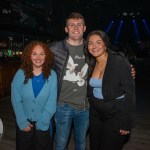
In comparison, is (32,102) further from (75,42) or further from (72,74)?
(75,42)

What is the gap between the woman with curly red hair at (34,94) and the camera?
268cm

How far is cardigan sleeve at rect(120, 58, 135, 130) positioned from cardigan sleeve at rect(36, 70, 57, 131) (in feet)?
2.48

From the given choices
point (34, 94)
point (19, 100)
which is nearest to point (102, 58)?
point (34, 94)

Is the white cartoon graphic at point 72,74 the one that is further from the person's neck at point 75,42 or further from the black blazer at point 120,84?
the black blazer at point 120,84

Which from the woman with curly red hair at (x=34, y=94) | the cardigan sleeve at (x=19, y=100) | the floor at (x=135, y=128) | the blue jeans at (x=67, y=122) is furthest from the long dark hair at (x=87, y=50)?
the floor at (x=135, y=128)

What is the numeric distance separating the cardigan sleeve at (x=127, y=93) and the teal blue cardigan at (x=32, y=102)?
76 centimetres

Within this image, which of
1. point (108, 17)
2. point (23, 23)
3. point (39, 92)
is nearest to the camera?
point (39, 92)

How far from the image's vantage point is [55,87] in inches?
108

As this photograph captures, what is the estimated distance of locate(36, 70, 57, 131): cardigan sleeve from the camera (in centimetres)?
273

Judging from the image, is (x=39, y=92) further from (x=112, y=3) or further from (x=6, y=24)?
(x=112, y=3)

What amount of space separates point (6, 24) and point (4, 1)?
1093 mm

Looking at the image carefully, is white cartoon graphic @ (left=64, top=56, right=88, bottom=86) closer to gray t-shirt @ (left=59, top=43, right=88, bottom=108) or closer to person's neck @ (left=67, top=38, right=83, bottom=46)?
gray t-shirt @ (left=59, top=43, right=88, bottom=108)

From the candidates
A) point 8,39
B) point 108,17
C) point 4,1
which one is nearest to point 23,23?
point 8,39

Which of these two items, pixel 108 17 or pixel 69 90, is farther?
pixel 108 17
